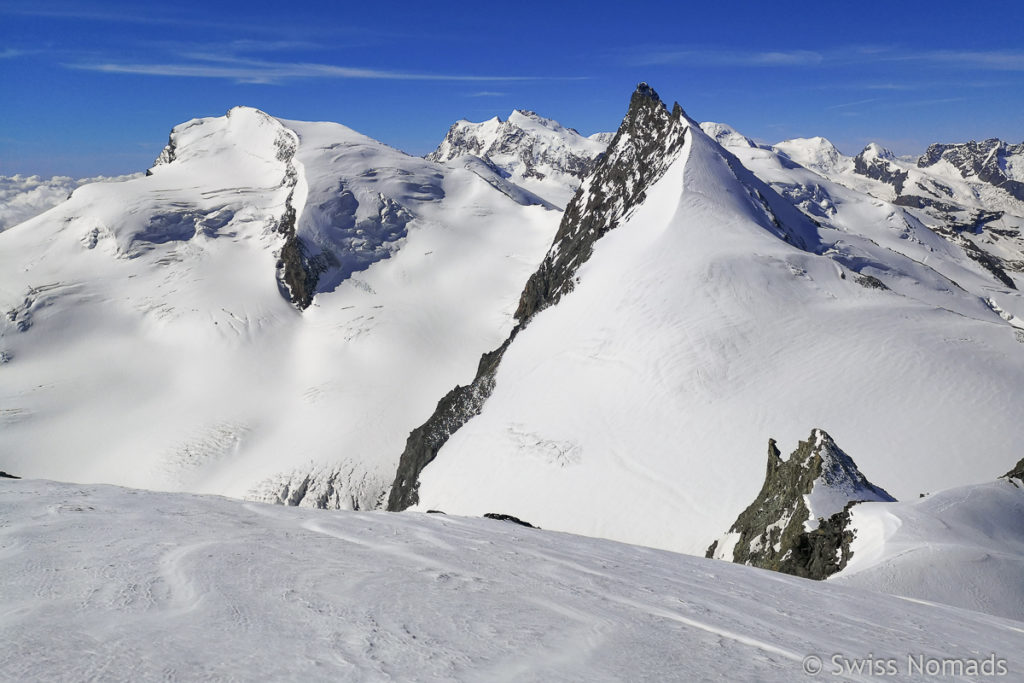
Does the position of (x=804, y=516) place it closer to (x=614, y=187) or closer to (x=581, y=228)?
(x=581, y=228)

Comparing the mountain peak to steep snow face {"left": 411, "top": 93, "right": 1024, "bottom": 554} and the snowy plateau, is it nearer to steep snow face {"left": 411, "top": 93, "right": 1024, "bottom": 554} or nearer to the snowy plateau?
the snowy plateau

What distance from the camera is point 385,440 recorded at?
59.7m

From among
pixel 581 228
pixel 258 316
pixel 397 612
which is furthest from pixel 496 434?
pixel 258 316

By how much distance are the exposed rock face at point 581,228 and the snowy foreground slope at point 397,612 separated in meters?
30.2

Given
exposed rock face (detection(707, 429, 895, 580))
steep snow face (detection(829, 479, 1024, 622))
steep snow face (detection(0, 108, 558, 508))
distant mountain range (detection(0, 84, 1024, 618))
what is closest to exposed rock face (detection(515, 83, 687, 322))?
distant mountain range (detection(0, 84, 1024, 618))

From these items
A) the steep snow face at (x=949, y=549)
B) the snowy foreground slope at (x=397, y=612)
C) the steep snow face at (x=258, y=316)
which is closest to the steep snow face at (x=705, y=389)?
the steep snow face at (x=949, y=549)

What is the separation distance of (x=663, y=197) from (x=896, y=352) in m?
25.6

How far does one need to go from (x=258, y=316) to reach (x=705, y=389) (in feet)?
220

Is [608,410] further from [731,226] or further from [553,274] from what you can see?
[553,274]

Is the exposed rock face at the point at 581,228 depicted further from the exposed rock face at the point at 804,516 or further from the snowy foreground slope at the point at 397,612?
the snowy foreground slope at the point at 397,612

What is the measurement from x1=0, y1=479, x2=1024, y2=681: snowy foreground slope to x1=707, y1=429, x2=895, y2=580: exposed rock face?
4620 millimetres

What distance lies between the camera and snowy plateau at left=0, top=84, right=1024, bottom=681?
6035 millimetres

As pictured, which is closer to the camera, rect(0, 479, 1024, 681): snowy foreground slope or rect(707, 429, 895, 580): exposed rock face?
rect(0, 479, 1024, 681): snowy foreground slope

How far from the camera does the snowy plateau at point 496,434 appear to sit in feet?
19.8
